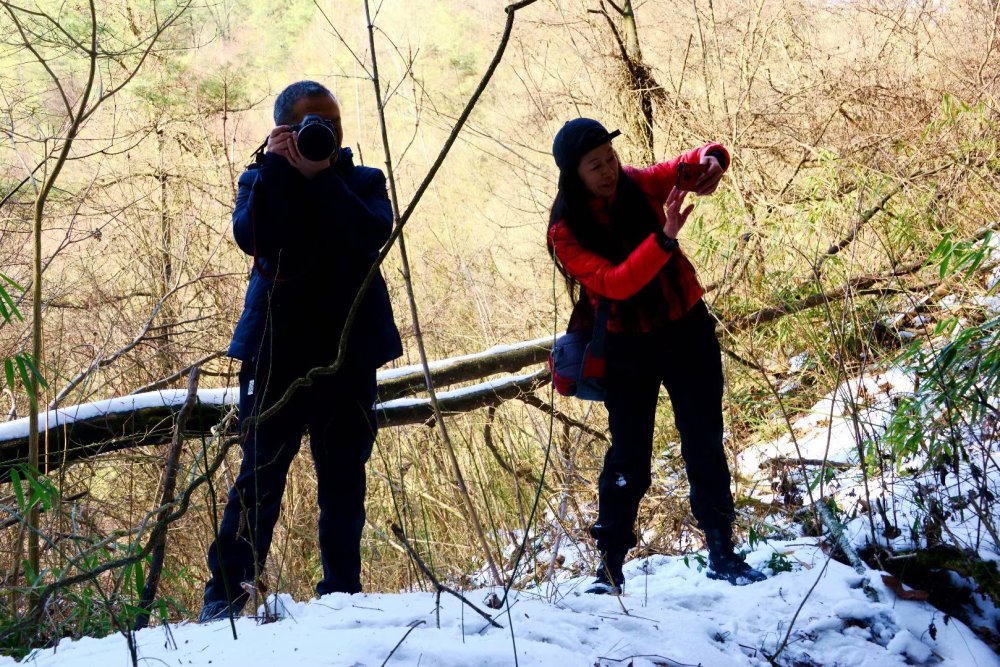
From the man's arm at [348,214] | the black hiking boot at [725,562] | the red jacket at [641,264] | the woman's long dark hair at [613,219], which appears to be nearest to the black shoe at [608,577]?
the black hiking boot at [725,562]

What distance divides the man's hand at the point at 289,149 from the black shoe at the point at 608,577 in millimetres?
1227

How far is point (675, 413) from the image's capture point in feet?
6.89

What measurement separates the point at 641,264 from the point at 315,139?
2.75 ft

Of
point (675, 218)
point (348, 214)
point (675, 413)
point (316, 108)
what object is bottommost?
point (675, 413)

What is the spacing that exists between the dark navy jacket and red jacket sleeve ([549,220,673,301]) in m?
0.47

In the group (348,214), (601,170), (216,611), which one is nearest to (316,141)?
(348,214)

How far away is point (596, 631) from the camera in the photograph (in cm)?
161

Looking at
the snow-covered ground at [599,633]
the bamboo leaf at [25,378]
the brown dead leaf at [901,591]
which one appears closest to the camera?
the snow-covered ground at [599,633]

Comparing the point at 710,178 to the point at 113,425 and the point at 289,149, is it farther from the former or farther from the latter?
the point at 113,425

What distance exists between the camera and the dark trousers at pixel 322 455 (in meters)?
1.99

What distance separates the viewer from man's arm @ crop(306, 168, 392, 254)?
1941 mm

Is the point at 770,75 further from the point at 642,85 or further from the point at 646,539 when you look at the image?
the point at 646,539

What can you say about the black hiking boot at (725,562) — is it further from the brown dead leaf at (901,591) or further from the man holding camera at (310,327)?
the man holding camera at (310,327)

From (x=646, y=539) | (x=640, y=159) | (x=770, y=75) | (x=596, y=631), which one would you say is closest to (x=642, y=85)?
(x=640, y=159)
